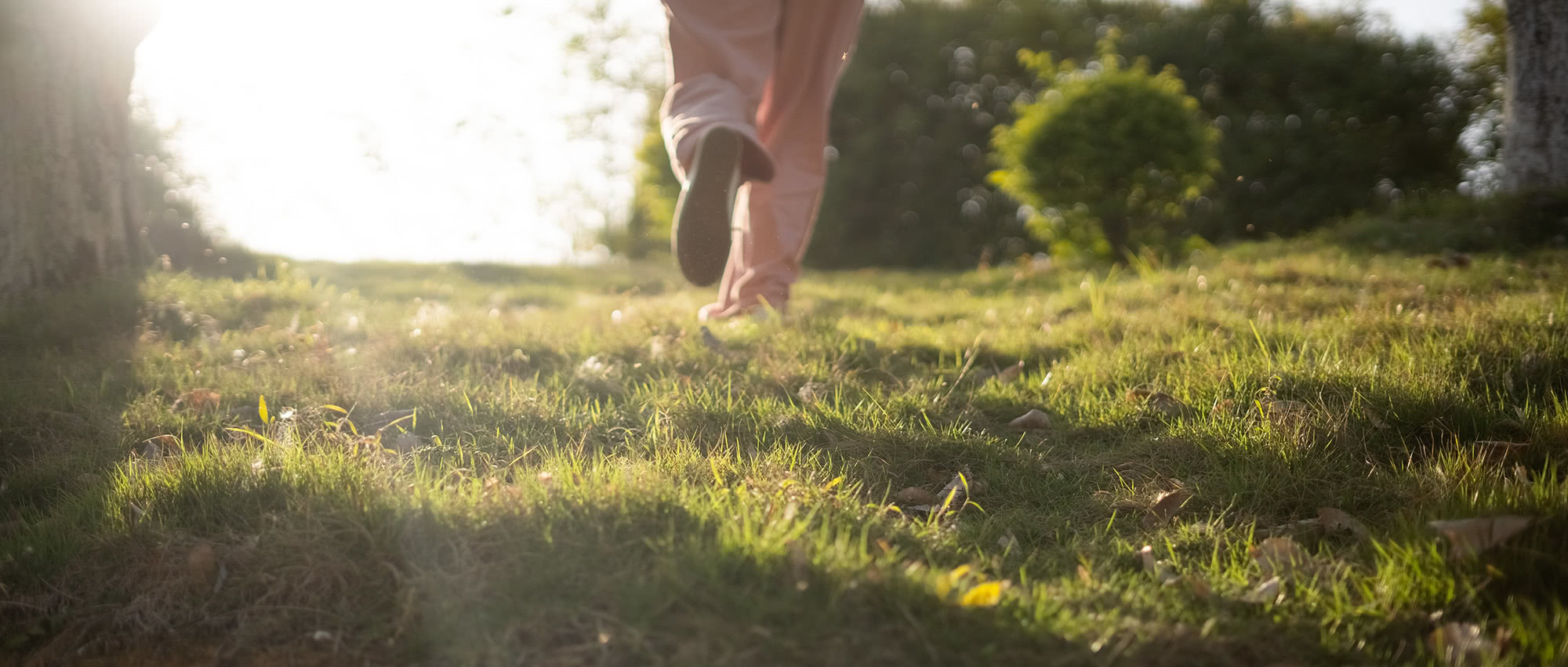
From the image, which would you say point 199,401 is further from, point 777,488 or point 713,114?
point 777,488

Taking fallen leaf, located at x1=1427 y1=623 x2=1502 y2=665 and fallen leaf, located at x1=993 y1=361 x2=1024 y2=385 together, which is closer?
fallen leaf, located at x1=1427 y1=623 x2=1502 y2=665

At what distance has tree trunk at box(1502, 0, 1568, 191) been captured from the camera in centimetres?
505

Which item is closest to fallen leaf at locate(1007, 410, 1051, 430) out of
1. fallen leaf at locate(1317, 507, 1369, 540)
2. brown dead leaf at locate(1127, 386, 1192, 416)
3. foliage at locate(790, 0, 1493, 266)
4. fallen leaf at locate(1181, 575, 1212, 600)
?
brown dead leaf at locate(1127, 386, 1192, 416)

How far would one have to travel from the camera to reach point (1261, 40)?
9172 mm

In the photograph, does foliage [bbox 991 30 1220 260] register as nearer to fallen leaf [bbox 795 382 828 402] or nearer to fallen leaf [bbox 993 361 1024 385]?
fallen leaf [bbox 993 361 1024 385]

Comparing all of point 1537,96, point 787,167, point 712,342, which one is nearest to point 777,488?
point 712,342

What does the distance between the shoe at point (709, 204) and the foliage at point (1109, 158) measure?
5.07 meters

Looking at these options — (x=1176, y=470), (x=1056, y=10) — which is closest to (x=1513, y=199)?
(x=1176, y=470)

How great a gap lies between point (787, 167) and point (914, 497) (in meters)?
1.87

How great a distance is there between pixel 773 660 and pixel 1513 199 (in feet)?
18.4

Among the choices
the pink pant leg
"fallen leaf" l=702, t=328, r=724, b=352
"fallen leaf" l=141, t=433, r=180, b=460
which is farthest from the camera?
"fallen leaf" l=702, t=328, r=724, b=352

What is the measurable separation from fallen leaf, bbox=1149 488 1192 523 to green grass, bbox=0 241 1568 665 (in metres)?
0.04

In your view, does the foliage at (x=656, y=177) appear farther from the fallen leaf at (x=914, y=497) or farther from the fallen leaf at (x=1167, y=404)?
the fallen leaf at (x=914, y=497)

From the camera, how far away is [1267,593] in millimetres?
1401
